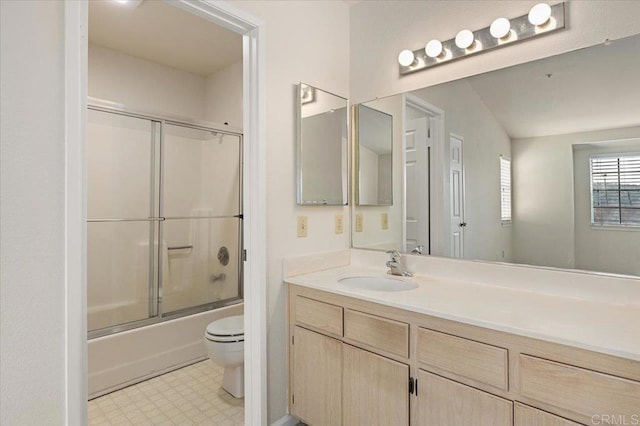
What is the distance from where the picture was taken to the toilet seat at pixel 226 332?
85.8 inches

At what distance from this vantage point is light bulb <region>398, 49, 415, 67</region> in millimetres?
1934

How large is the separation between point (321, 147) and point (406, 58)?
2.26 feet

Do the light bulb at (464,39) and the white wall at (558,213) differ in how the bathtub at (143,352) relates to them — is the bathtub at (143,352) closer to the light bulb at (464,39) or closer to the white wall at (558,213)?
the white wall at (558,213)

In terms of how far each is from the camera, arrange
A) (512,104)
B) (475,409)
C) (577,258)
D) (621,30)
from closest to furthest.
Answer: (475,409)
(621,30)
(577,258)
(512,104)

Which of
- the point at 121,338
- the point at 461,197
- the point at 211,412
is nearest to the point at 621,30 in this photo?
the point at 461,197

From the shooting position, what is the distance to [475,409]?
1.19m

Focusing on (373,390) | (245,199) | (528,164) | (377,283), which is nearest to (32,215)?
(245,199)

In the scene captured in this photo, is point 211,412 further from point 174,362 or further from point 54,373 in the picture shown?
point 54,373

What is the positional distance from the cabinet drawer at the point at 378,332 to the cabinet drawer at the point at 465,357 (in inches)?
2.8

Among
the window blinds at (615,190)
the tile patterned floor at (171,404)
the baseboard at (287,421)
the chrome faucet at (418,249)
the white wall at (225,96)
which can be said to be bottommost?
the tile patterned floor at (171,404)

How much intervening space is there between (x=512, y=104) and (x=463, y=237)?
69cm

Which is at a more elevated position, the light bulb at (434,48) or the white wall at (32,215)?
the light bulb at (434,48)

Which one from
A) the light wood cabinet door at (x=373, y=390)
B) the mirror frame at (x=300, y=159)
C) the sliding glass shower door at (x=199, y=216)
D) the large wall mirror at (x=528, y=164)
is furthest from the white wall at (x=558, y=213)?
the sliding glass shower door at (x=199, y=216)

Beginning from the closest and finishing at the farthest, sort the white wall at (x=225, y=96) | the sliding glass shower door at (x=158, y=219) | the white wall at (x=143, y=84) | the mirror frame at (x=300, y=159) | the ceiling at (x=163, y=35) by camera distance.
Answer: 1. the mirror frame at (x=300, y=159)
2. the ceiling at (x=163, y=35)
3. the sliding glass shower door at (x=158, y=219)
4. the white wall at (x=143, y=84)
5. the white wall at (x=225, y=96)
